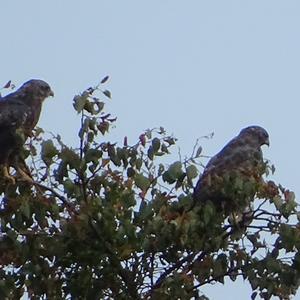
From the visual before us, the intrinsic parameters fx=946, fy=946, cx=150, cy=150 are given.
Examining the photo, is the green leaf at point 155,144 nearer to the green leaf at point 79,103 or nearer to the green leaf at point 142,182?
the green leaf at point 142,182

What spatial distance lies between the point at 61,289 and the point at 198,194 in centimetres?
119

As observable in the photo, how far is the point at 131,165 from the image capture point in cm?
661

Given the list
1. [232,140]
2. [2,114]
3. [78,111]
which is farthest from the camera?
[232,140]

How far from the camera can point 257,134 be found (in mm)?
10141

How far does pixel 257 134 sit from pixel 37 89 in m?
2.42

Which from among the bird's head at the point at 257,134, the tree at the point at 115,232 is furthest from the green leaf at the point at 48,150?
the bird's head at the point at 257,134

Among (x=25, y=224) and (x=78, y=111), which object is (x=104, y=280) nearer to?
(x=25, y=224)

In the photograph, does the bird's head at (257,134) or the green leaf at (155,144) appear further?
the bird's head at (257,134)

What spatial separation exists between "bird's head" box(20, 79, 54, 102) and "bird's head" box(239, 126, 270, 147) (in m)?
2.09

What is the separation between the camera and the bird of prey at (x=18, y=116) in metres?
7.56

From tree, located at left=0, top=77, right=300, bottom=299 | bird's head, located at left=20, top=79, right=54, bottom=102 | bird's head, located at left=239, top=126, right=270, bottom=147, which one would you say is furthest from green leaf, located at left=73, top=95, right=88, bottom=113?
bird's head, located at left=239, top=126, right=270, bottom=147

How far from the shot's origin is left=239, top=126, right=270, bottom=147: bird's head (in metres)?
9.99

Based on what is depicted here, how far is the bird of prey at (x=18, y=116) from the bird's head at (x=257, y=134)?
209 centimetres

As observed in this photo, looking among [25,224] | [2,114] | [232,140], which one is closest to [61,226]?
[25,224]
